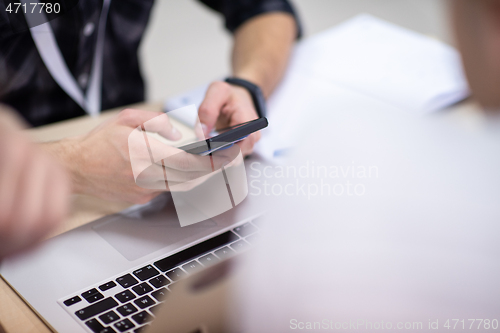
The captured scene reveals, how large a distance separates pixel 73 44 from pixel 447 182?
59cm

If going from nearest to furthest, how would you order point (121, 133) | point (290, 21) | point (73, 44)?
point (121, 133) → point (73, 44) → point (290, 21)

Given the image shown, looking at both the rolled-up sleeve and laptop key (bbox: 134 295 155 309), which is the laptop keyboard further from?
the rolled-up sleeve

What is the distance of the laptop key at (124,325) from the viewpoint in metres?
0.32

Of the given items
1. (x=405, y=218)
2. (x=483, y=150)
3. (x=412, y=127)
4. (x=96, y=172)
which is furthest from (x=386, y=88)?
(x=96, y=172)

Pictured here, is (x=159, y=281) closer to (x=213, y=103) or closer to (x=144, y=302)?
(x=144, y=302)

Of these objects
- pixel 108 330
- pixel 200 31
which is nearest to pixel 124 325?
pixel 108 330

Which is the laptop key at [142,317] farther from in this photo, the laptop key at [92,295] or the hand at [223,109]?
the hand at [223,109]

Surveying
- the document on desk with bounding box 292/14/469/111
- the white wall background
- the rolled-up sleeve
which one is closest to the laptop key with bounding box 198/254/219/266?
the document on desk with bounding box 292/14/469/111

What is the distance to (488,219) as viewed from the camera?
1.20 feet

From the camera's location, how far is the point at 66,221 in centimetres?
39

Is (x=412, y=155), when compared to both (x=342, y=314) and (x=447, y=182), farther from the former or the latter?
(x=342, y=314)

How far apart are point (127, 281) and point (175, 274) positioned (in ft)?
0.13

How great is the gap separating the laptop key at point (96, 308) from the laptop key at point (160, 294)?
31 mm

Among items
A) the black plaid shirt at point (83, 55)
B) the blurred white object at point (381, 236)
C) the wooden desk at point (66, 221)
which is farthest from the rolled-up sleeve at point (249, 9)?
the blurred white object at point (381, 236)
